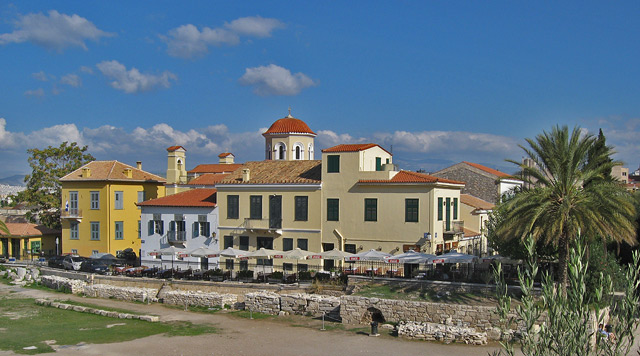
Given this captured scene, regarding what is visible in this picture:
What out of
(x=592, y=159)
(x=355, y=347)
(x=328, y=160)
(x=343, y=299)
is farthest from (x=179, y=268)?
(x=592, y=159)

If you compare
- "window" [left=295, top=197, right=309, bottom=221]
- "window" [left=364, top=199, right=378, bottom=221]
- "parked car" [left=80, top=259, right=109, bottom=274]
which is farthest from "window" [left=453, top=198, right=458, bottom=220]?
"parked car" [left=80, top=259, right=109, bottom=274]

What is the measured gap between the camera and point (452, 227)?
41.3 m

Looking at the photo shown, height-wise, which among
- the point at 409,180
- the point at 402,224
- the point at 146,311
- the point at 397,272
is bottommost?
the point at 146,311

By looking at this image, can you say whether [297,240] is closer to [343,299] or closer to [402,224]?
[402,224]

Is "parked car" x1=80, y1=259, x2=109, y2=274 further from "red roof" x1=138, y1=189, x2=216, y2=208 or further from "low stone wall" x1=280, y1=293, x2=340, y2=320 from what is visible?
"low stone wall" x1=280, y1=293, x2=340, y2=320

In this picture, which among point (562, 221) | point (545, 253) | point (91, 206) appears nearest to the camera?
point (562, 221)

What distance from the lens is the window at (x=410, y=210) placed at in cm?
3897

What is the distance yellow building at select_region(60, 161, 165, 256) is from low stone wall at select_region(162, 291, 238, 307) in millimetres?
17619

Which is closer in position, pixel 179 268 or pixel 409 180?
pixel 409 180

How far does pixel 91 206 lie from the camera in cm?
5431

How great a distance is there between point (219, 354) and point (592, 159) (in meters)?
19.0

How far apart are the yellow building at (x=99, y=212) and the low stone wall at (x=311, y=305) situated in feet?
83.6

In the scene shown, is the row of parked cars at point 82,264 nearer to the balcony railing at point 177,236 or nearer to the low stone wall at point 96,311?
the balcony railing at point 177,236

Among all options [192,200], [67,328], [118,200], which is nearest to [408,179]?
[192,200]
